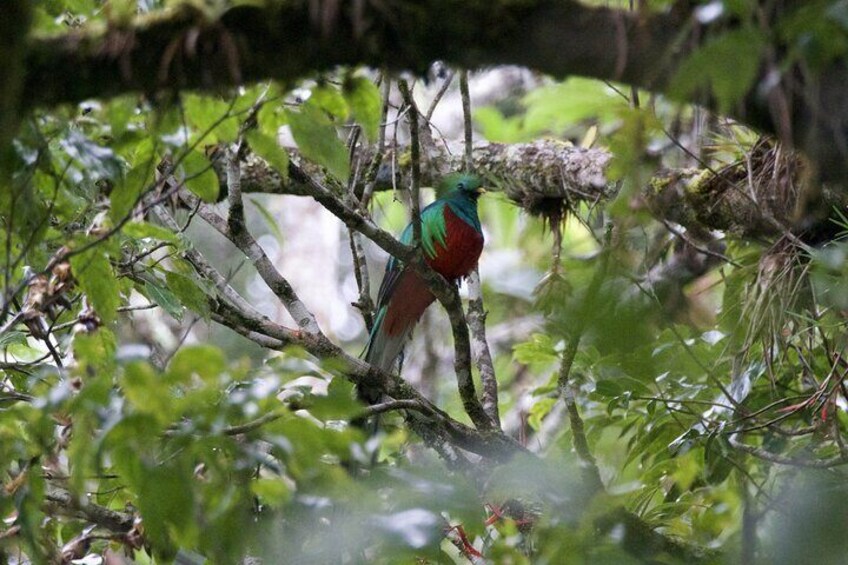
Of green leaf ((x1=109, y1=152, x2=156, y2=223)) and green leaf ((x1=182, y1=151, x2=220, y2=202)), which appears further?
green leaf ((x1=182, y1=151, x2=220, y2=202))

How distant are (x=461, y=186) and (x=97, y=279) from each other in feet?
9.74

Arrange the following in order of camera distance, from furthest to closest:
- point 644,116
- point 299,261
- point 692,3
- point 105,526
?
point 299,261 < point 105,526 < point 644,116 < point 692,3

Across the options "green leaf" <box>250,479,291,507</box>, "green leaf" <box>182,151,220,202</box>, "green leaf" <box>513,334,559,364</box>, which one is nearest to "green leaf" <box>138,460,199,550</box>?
"green leaf" <box>250,479,291,507</box>

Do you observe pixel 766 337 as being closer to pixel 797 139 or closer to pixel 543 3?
pixel 797 139

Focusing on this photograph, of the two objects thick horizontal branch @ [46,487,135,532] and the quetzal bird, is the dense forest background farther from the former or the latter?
the quetzal bird

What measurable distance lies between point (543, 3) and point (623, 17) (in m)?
0.15

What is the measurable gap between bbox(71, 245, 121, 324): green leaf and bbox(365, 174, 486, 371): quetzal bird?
2420 mm

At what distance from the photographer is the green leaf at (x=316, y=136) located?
234cm

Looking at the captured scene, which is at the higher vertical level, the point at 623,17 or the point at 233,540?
the point at 623,17

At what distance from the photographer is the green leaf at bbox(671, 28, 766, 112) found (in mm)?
1530

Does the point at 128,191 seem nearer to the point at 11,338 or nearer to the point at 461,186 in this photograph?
the point at 11,338

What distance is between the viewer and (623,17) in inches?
72.1

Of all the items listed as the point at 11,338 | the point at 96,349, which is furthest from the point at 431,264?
the point at 96,349

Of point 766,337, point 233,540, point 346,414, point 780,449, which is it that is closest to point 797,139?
point 346,414
